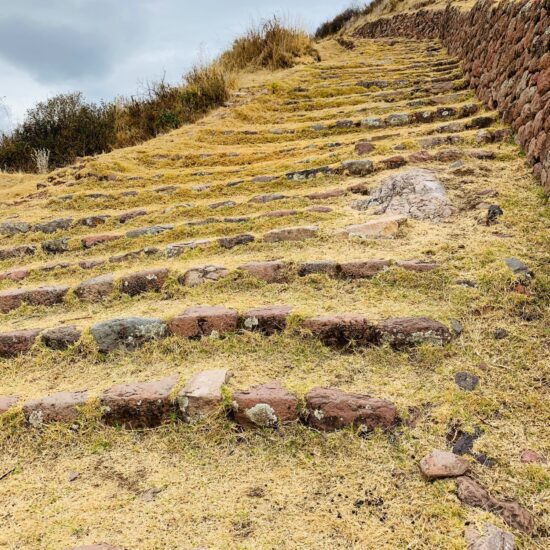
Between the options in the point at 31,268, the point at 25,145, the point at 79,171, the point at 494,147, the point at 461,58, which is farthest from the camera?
the point at 25,145

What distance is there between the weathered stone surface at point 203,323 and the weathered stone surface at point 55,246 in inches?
74.1

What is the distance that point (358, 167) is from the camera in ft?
13.8

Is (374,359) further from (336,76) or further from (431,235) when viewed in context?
(336,76)

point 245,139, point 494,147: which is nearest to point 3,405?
point 494,147

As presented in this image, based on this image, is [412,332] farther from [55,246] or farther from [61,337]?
[55,246]

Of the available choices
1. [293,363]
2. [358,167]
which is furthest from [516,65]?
[293,363]

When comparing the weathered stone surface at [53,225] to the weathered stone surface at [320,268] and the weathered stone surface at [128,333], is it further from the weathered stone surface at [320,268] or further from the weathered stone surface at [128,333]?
the weathered stone surface at [320,268]

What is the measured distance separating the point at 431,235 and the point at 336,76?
5959mm

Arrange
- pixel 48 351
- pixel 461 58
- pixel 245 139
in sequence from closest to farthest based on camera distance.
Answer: pixel 48 351, pixel 245 139, pixel 461 58

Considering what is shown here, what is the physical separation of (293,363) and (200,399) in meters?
0.43

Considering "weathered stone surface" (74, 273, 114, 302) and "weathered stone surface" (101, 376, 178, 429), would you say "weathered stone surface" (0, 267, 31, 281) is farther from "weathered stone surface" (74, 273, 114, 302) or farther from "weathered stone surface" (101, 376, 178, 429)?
"weathered stone surface" (101, 376, 178, 429)

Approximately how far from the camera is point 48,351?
243cm

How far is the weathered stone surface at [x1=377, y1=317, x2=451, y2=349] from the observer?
2.02 metres

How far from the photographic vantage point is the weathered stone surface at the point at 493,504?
4.28 feet
